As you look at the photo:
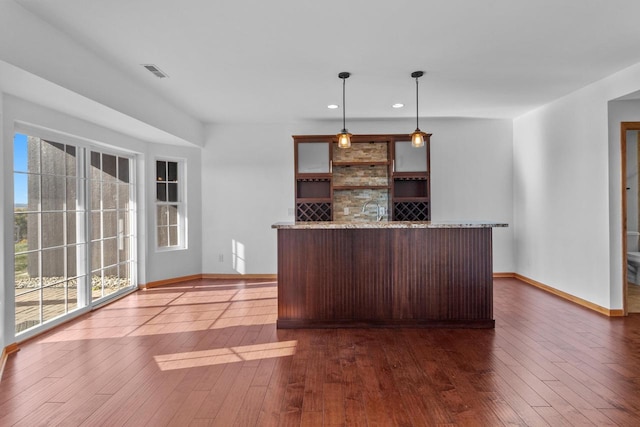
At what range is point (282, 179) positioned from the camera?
6.46 meters

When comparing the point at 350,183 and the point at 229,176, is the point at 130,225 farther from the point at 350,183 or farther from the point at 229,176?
the point at 350,183

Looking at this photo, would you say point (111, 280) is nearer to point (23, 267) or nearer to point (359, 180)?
point (23, 267)

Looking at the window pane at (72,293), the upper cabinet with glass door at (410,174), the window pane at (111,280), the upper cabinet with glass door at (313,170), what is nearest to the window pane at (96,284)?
the window pane at (111,280)

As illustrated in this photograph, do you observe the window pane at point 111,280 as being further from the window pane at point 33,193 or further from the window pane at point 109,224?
the window pane at point 33,193

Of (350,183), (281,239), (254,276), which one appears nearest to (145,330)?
(281,239)

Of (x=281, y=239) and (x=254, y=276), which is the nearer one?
(x=281, y=239)

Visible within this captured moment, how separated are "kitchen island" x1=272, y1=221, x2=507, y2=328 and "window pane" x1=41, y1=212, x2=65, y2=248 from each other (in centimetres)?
234

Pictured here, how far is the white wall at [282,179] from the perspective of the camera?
639 cm

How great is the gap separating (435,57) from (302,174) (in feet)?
9.45

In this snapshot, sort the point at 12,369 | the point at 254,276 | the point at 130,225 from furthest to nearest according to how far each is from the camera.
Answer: the point at 254,276 < the point at 130,225 < the point at 12,369

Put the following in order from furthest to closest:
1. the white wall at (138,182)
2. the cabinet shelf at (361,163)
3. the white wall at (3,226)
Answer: the cabinet shelf at (361,163) < the white wall at (138,182) < the white wall at (3,226)

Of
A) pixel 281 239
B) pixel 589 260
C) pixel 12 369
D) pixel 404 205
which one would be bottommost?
pixel 12 369

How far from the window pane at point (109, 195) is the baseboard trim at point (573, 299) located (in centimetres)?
611

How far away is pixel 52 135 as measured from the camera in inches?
155
